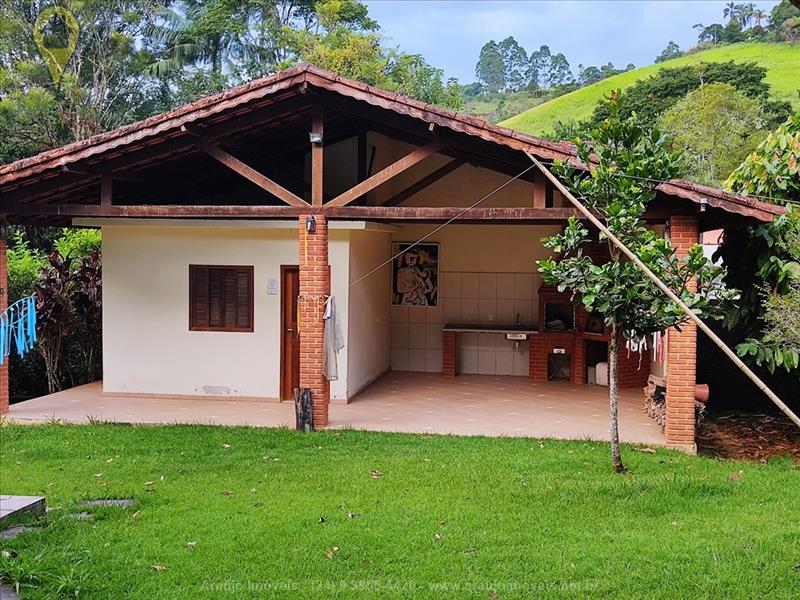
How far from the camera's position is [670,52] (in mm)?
72750

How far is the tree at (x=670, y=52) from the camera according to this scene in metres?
70.1

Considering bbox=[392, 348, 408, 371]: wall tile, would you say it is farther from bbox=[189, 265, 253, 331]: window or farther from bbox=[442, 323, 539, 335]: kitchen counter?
bbox=[189, 265, 253, 331]: window

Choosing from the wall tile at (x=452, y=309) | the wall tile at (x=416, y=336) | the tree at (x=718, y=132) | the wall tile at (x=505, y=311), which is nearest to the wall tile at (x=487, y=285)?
the wall tile at (x=505, y=311)

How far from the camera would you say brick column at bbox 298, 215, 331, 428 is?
388 inches

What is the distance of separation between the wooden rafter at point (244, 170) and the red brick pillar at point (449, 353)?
5.32m

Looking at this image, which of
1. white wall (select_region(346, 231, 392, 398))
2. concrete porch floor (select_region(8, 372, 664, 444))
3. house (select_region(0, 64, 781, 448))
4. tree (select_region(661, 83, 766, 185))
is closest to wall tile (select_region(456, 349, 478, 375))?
house (select_region(0, 64, 781, 448))

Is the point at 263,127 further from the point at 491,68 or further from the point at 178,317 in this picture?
the point at 491,68

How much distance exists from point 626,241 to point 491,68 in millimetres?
71744

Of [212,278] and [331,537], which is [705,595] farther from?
[212,278]

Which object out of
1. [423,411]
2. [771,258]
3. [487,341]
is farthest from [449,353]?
[771,258]

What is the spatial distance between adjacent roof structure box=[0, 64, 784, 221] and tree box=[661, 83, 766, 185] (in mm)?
20484

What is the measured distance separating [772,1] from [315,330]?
2689 inches

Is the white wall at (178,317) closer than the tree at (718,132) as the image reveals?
Yes

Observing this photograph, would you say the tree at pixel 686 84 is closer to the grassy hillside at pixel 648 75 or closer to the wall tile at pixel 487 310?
the grassy hillside at pixel 648 75
